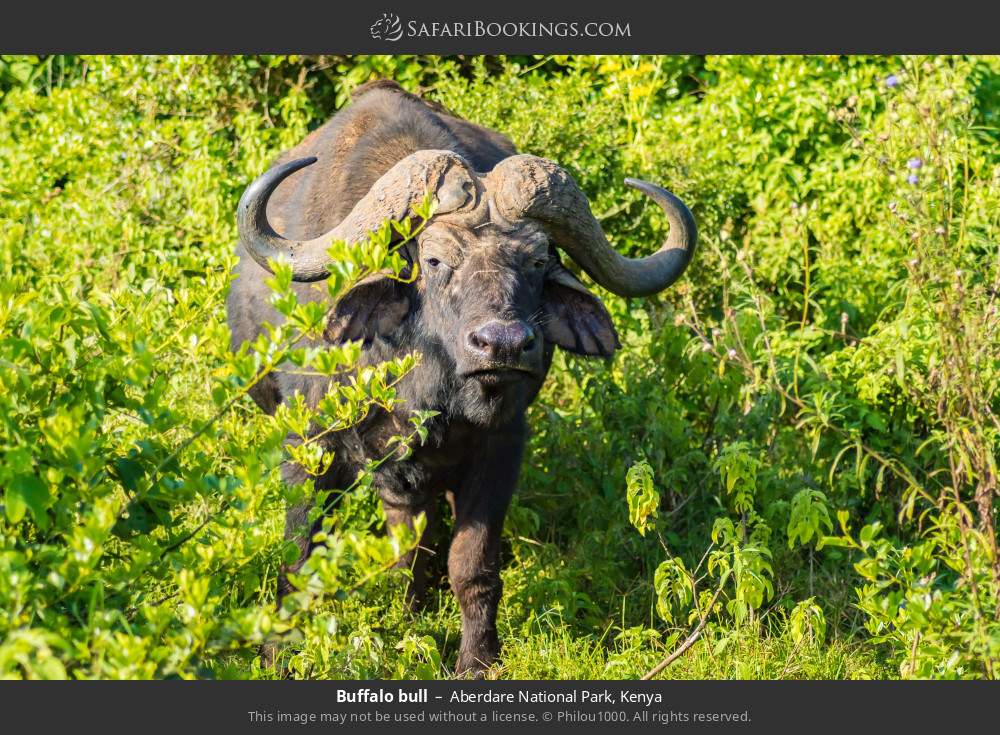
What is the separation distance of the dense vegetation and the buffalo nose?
1.74 feet

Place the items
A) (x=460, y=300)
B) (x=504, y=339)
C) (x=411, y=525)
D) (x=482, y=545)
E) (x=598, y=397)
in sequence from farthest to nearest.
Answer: (x=598, y=397), (x=411, y=525), (x=482, y=545), (x=460, y=300), (x=504, y=339)

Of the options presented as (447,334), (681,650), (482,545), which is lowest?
(681,650)

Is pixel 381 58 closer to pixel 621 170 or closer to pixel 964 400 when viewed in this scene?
pixel 621 170

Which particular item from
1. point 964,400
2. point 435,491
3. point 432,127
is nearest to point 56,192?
point 432,127

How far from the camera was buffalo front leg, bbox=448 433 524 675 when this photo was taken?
477 cm

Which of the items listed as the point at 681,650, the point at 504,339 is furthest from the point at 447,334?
the point at 681,650

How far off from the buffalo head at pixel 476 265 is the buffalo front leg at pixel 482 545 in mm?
306

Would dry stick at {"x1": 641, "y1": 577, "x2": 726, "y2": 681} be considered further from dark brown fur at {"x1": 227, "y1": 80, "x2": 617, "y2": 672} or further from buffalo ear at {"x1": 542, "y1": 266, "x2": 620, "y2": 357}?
buffalo ear at {"x1": 542, "y1": 266, "x2": 620, "y2": 357}

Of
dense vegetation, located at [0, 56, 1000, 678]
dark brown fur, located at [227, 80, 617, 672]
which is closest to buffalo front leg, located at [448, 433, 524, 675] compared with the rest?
dark brown fur, located at [227, 80, 617, 672]

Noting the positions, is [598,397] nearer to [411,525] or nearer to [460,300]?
[411,525]

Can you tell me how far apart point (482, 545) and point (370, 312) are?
0.95m

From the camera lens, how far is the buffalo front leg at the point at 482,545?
4.77 m

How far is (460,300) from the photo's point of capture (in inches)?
173

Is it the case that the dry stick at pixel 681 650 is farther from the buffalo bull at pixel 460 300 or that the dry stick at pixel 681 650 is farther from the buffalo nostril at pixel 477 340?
the buffalo nostril at pixel 477 340
